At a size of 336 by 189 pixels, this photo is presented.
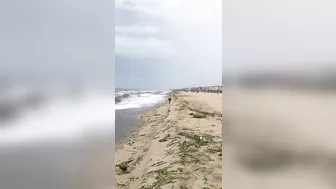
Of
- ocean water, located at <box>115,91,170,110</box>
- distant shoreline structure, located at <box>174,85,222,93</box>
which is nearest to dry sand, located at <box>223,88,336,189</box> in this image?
distant shoreline structure, located at <box>174,85,222,93</box>

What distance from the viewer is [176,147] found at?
69.5 inches

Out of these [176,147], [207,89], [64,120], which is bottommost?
[176,147]

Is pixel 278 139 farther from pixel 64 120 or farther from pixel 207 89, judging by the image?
pixel 64 120

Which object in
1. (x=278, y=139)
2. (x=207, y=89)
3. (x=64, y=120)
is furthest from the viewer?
(x=207, y=89)

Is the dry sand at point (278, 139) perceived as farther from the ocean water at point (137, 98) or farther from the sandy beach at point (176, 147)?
the ocean water at point (137, 98)

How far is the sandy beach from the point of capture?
172 cm

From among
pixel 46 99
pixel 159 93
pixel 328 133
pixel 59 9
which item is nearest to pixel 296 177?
pixel 328 133

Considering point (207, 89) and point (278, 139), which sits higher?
point (207, 89)

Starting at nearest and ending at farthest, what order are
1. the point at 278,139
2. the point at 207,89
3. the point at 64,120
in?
1. the point at 278,139
2. the point at 64,120
3. the point at 207,89

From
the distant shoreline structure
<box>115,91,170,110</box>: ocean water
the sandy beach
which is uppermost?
the distant shoreline structure

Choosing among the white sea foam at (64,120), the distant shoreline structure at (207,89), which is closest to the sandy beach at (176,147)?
the distant shoreline structure at (207,89)

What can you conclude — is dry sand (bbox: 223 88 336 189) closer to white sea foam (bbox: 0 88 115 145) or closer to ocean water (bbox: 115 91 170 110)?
ocean water (bbox: 115 91 170 110)

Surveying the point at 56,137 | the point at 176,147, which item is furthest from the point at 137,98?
the point at 56,137

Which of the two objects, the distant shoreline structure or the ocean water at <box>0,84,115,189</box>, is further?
the distant shoreline structure
